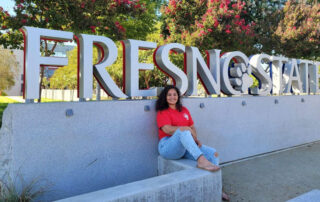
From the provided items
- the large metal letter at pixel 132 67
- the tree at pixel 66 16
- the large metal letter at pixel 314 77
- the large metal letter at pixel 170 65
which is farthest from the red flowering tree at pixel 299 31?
the large metal letter at pixel 132 67

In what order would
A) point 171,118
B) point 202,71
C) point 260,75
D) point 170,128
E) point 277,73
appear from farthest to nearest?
point 277,73, point 260,75, point 202,71, point 171,118, point 170,128

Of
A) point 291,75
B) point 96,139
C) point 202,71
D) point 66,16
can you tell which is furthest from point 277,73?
point 66,16

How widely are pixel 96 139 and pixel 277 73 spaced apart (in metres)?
4.78

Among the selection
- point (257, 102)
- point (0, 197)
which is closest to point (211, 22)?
point (257, 102)

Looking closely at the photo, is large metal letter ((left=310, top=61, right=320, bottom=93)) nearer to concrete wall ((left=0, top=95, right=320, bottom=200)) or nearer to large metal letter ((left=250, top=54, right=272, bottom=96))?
large metal letter ((left=250, top=54, right=272, bottom=96))

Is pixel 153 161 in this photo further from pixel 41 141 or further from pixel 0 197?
pixel 0 197

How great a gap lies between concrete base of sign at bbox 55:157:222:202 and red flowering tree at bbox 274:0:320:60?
1003 cm

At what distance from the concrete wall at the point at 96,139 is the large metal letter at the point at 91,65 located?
0.23 meters

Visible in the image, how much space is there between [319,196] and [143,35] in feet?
34.0

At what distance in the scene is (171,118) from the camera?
12.4 ft

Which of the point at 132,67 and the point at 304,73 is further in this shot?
the point at 304,73

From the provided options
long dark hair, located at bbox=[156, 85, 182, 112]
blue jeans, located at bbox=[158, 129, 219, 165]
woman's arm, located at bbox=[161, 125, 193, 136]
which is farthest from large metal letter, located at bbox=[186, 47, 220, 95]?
blue jeans, located at bbox=[158, 129, 219, 165]

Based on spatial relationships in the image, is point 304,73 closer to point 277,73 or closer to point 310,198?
point 277,73

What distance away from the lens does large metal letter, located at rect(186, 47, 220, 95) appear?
4602mm
